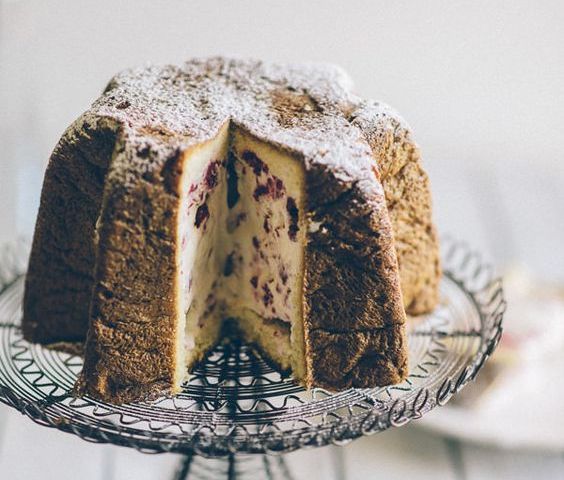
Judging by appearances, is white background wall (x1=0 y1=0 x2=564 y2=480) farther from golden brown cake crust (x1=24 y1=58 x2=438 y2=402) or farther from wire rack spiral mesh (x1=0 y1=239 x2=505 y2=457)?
golden brown cake crust (x1=24 y1=58 x2=438 y2=402)

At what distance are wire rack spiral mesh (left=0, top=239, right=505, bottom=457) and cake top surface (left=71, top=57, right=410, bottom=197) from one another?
0.39m

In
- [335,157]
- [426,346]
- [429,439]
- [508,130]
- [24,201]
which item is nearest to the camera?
[335,157]

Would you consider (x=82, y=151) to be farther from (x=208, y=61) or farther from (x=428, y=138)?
(x=428, y=138)

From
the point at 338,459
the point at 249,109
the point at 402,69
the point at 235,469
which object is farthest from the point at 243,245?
the point at 402,69

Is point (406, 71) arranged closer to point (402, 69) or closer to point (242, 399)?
point (402, 69)

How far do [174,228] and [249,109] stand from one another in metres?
0.29

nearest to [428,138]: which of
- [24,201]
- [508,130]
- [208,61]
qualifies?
[508,130]

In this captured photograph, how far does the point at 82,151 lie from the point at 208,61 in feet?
1.27

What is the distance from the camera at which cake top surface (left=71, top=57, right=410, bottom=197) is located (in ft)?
4.27

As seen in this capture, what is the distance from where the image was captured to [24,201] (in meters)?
2.61

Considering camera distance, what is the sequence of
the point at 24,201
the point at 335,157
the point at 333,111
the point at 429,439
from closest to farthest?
the point at 335,157 → the point at 333,111 → the point at 429,439 → the point at 24,201

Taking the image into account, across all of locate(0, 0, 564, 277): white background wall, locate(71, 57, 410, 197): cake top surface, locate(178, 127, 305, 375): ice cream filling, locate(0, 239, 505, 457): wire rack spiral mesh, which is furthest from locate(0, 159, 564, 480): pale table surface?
locate(71, 57, 410, 197): cake top surface

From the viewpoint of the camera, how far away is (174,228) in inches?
50.8

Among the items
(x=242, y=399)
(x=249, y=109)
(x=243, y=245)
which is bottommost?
(x=242, y=399)
